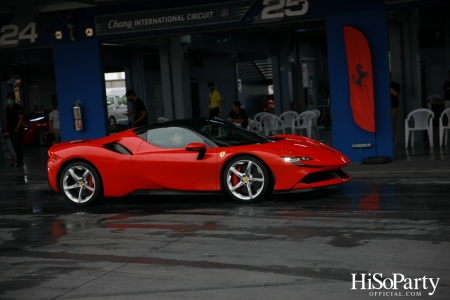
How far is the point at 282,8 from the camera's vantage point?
557 inches

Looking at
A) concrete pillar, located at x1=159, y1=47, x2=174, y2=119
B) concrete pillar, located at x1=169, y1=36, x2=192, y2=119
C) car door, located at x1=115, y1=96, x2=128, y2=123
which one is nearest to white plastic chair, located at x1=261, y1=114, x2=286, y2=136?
concrete pillar, located at x1=169, y1=36, x2=192, y2=119

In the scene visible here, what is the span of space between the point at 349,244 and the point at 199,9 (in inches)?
363

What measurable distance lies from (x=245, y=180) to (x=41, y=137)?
19.0 meters

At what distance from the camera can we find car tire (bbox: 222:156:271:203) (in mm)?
9555

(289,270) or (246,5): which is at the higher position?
(246,5)

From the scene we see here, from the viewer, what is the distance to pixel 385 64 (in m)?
13.9

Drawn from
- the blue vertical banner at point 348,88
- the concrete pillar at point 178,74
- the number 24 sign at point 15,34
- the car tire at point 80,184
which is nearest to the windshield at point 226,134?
the car tire at point 80,184

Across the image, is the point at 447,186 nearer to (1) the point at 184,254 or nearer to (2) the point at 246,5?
(1) the point at 184,254

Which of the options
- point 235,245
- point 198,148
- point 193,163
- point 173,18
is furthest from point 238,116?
point 235,245

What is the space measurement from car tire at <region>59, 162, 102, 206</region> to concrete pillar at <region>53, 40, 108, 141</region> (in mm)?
6051

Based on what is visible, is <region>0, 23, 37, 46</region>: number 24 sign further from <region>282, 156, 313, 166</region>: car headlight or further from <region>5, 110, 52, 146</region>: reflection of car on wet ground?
<region>5, 110, 52, 146</region>: reflection of car on wet ground

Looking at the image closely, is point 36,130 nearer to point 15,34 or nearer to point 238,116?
point 15,34

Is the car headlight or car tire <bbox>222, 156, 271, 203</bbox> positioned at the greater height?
the car headlight

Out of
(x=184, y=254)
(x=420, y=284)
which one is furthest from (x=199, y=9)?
(x=420, y=284)
